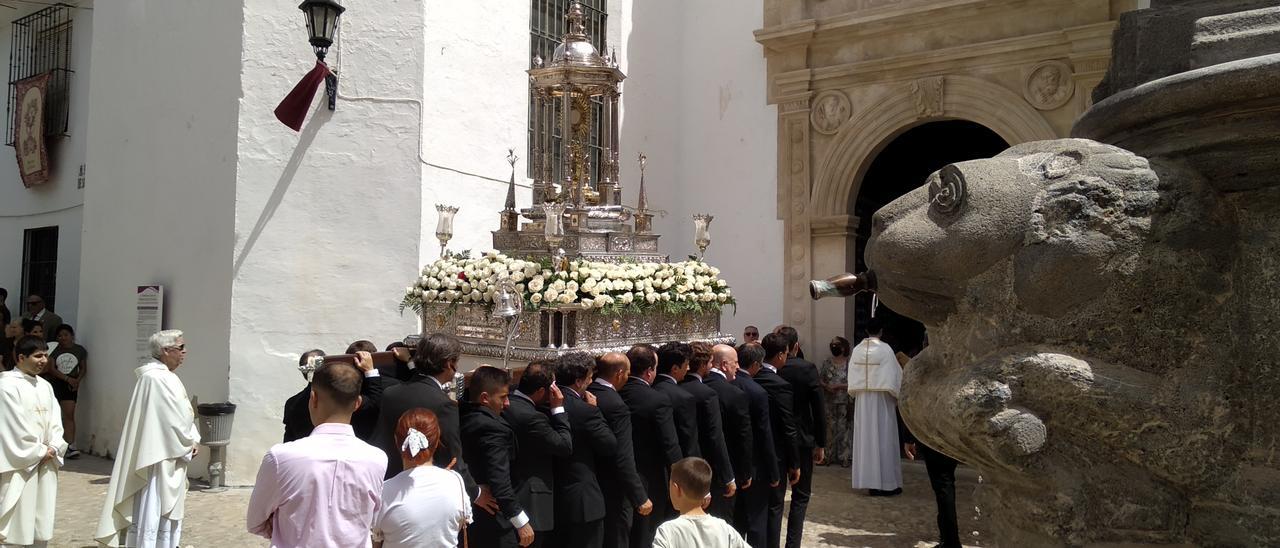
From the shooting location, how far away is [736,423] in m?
5.76

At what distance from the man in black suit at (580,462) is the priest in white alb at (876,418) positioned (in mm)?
4537

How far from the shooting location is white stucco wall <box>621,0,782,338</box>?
458 inches

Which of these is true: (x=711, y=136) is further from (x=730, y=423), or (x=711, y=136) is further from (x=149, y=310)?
(x=730, y=423)

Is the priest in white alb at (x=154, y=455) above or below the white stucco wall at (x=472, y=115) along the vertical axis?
below

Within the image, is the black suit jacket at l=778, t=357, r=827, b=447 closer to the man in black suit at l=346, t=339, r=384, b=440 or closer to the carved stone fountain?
the man in black suit at l=346, t=339, r=384, b=440

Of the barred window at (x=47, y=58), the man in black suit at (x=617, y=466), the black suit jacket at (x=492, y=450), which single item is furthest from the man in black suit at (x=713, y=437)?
the barred window at (x=47, y=58)

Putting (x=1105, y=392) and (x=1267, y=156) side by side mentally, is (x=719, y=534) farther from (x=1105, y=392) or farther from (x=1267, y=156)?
(x=1267, y=156)

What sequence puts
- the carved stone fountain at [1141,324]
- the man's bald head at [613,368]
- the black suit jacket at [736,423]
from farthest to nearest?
the black suit jacket at [736,423], the man's bald head at [613,368], the carved stone fountain at [1141,324]

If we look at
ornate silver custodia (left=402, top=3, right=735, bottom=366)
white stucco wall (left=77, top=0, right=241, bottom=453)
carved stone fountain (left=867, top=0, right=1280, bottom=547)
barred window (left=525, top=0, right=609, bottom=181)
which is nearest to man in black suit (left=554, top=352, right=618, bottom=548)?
ornate silver custodia (left=402, top=3, right=735, bottom=366)

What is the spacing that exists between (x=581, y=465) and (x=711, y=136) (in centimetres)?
778

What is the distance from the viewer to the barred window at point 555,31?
10.6 metres

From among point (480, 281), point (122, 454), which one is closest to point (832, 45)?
point (480, 281)

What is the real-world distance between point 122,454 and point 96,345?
5.08 m

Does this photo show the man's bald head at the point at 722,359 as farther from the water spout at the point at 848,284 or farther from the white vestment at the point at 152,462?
the white vestment at the point at 152,462
